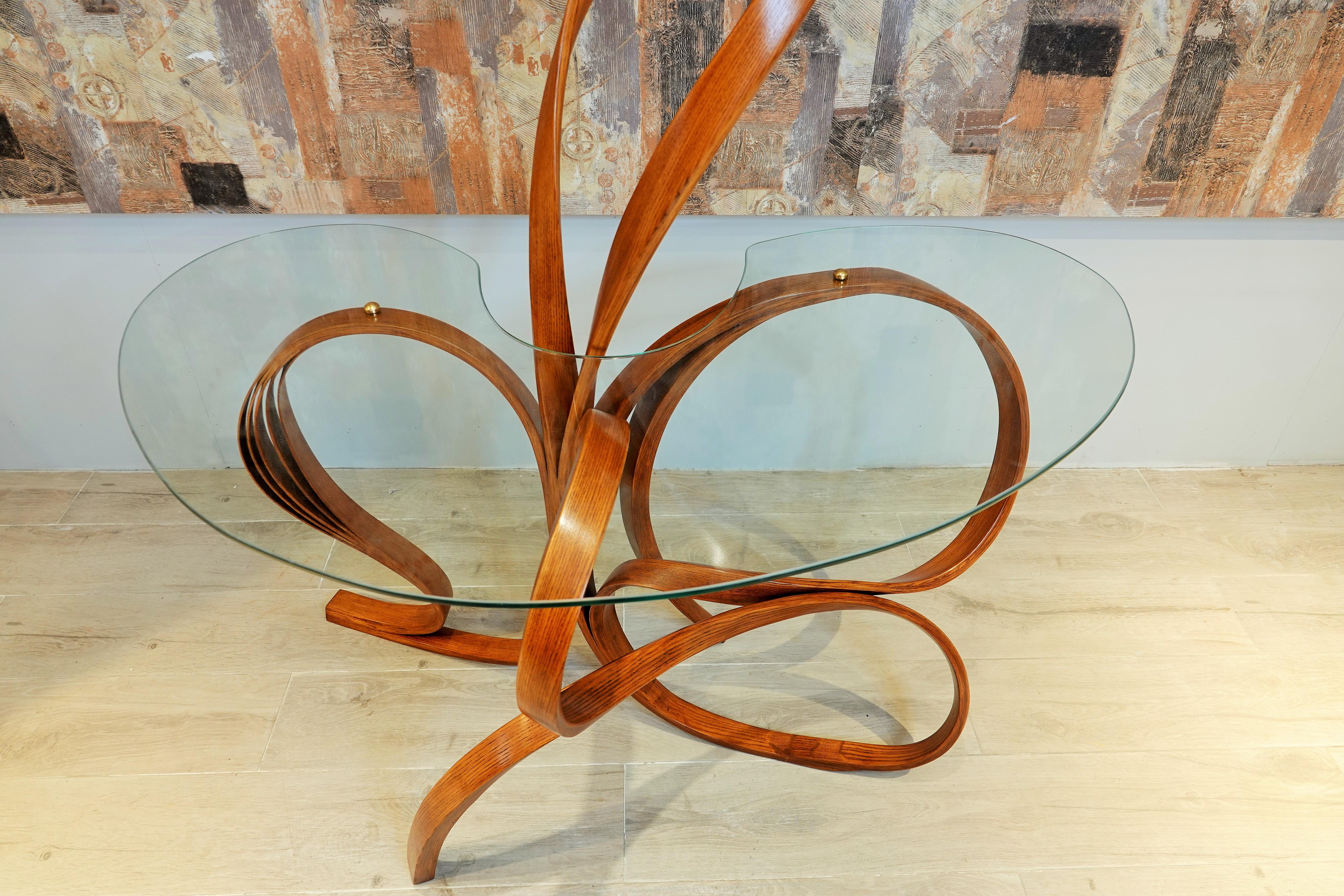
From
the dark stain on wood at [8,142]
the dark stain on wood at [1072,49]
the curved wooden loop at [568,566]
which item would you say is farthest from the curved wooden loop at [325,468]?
the dark stain on wood at [1072,49]

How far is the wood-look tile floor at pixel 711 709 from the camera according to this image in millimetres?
1214

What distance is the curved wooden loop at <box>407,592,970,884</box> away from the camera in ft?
3.63

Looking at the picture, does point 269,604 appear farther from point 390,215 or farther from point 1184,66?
point 1184,66

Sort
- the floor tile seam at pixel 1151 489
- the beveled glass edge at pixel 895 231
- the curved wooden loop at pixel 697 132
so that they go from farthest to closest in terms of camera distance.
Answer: the floor tile seam at pixel 1151 489 → the beveled glass edge at pixel 895 231 → the curved wooden loop at pixel 697 132

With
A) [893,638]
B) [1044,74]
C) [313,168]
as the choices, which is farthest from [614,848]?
[1044,74]

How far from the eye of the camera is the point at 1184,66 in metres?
1.46

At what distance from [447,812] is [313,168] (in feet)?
3.70

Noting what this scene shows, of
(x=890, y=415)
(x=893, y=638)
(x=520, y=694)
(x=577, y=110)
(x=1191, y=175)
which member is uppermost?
(x=577, y=110)

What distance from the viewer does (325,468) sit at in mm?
1059

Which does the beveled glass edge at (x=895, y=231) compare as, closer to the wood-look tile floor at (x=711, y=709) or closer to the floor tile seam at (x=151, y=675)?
the wood-look tile floor at (x=711, y=709)

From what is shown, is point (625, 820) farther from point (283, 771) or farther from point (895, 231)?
point (895, 231)

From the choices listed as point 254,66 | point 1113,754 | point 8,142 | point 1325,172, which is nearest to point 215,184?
point 254,66

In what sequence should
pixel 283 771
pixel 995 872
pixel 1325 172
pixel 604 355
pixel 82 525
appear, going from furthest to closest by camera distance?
1. pixel 82 525
2. pixel 1325 172
3. pixel 283 771
4. pixel 995 872
5. pixel 604 355

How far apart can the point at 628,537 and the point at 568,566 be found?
10 cm
